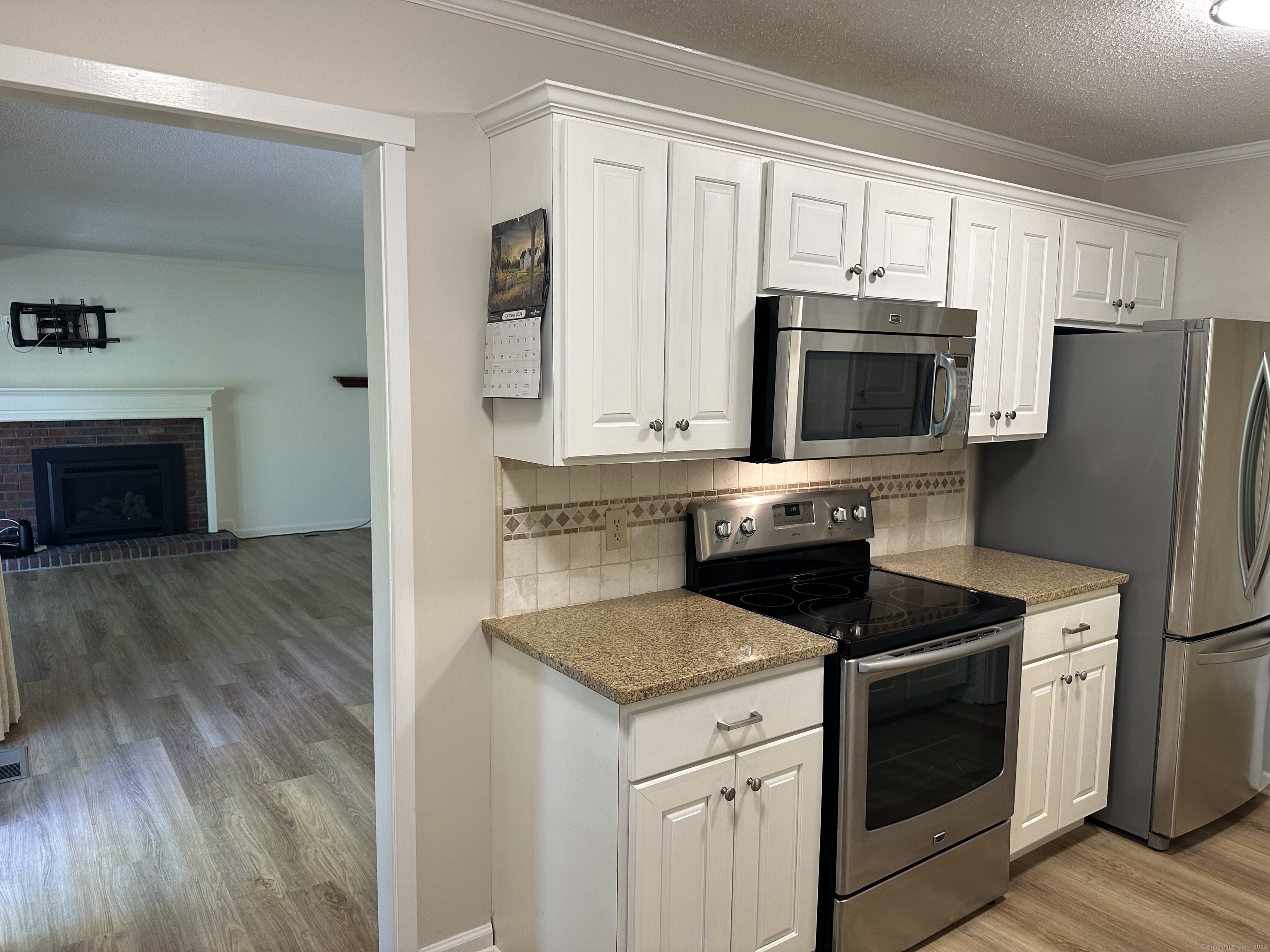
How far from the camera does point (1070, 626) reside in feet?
8.79

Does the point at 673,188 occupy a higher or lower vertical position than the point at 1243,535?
higher

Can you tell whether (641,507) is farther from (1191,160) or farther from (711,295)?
(1191,160)

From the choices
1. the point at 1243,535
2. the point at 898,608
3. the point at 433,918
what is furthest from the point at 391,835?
the point at 1243,535

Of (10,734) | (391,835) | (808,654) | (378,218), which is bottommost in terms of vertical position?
(10,734)

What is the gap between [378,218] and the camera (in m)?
2.00

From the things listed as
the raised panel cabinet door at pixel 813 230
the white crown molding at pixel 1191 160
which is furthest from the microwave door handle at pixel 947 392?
the white crown molding at pixel 1191 160

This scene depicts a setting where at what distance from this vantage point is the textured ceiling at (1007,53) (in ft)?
6.94

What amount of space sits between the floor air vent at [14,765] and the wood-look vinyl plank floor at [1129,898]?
10.4 ft

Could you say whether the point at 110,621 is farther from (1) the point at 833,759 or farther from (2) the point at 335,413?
(1) the point at 833,759

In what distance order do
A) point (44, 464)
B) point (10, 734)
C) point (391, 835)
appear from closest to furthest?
1. point (391, 835)
2. point (10, 734)
3. point (44, 464)

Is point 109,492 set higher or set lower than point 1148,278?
lower

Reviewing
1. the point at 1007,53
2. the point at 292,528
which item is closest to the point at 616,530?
the point at 1007,53

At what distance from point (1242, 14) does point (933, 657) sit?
5.47 ft

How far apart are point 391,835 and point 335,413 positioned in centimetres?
635
